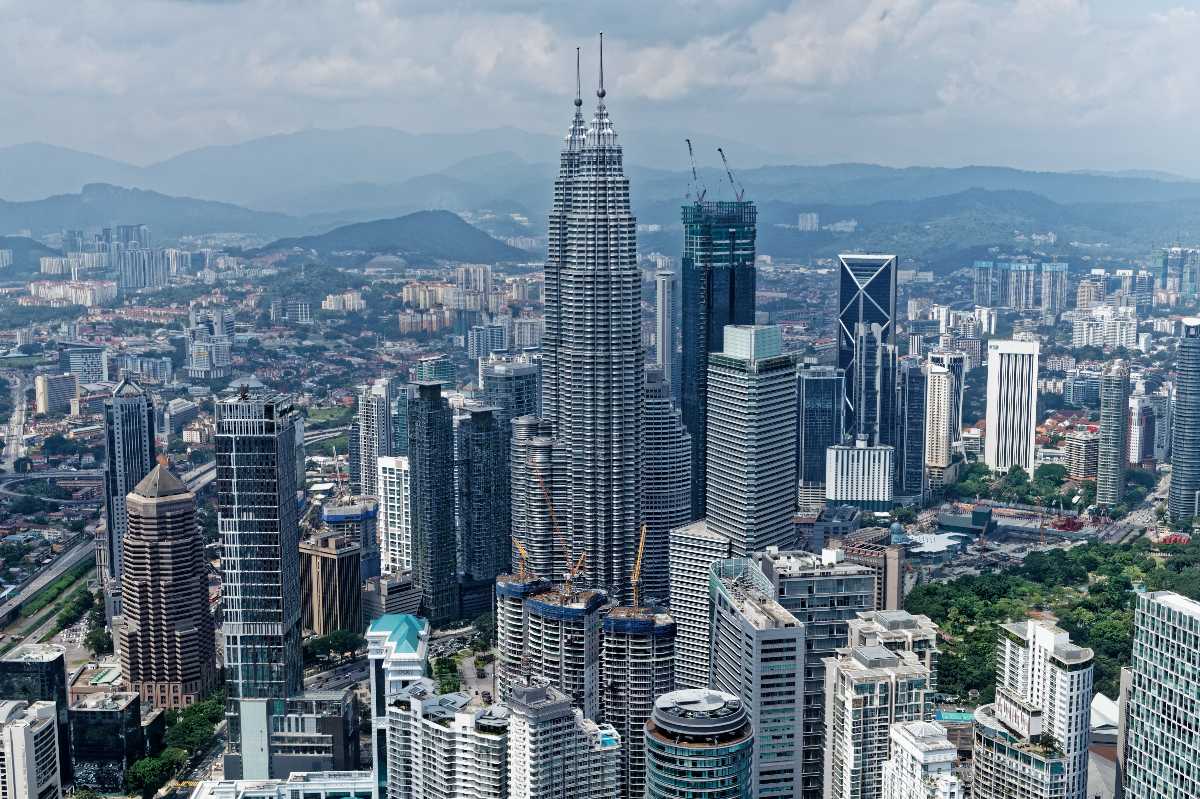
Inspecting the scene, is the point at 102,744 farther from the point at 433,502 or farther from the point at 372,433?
the point at 372,433

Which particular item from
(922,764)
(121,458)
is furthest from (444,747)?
(121,458)

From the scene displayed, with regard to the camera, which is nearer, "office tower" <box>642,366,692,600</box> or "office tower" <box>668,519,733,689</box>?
"office tower" <box>668,519,733,689</box>

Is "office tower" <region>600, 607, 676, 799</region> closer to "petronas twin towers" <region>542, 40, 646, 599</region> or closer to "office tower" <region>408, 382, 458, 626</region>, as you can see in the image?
"petronas twin towers" <region>542, 40, 646, 599</region>

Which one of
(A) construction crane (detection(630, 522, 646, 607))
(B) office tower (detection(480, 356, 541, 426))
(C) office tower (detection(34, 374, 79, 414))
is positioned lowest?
(A) construction crane (detection(630, 522, 646, 607))

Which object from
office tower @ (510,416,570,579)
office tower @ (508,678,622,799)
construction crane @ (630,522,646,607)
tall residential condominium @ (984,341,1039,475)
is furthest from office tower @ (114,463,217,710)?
tall residential condominium @ (984,341,1039,475)

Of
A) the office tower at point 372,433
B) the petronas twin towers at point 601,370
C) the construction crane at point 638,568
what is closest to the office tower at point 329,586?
the petronas twin towers at point 601,370

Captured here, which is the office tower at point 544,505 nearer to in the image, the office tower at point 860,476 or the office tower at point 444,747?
the office tower at point 444,747
